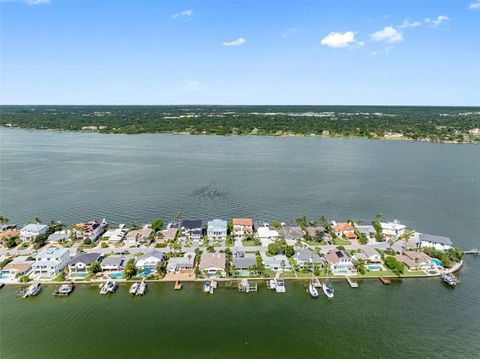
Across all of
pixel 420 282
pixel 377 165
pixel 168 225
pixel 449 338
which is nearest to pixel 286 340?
pixel 449 338

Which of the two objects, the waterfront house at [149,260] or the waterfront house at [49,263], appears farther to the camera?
the waterfront house at [149,260]

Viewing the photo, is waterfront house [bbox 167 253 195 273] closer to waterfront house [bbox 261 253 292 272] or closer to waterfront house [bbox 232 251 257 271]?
waterfront house [bbox 232 251 257 271]

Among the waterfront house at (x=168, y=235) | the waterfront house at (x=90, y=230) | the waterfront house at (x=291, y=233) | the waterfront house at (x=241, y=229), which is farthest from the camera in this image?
the waterfront house at (x=241, y=229)

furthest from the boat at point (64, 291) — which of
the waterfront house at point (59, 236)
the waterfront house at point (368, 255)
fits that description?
the waterfront house at point (368, 255)

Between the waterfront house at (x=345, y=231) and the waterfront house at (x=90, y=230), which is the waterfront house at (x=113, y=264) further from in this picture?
the waterfront house at (x=345, y=231)

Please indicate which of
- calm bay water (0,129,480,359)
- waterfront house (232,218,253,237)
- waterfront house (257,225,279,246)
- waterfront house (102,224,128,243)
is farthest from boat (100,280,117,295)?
waterfront house (257,225,279,246)

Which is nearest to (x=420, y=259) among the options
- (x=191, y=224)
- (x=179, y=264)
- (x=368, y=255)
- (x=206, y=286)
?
(x=368, y=255)
